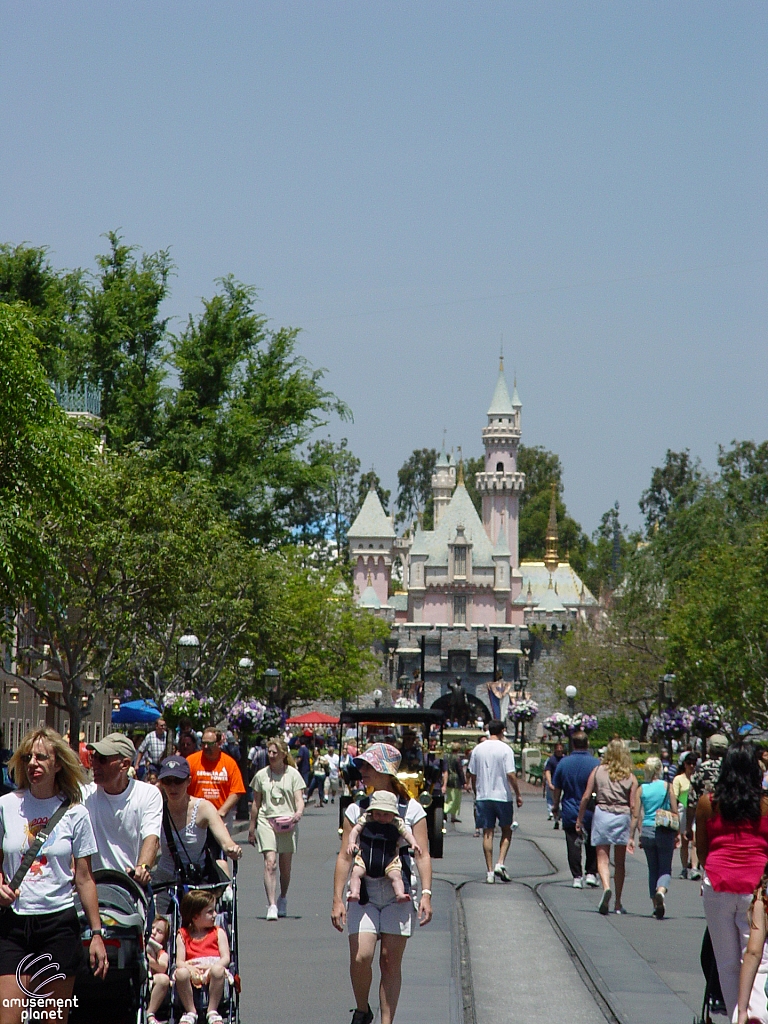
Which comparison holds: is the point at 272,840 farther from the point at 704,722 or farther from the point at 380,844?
the point at 704,722

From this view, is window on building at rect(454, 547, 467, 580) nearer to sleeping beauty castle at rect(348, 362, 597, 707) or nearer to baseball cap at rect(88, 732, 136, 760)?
sleeping beauty castle at rect(348, 362, 597, 707)

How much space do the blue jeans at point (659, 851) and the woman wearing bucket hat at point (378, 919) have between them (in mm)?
6327

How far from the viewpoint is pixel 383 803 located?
8117 millimetres

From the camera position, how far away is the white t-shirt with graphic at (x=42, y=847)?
6551mm

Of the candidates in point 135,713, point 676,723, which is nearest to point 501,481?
point 676,723


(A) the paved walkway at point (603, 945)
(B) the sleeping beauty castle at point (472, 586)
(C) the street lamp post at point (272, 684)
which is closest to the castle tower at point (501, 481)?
(B) the sleeping beauty castle at point (472, 586)

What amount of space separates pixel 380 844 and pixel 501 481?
106651 mm

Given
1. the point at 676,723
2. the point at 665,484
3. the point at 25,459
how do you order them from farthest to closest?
the point at 665,484
the point at 676,723
the point at 25,459

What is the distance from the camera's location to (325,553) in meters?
71.9

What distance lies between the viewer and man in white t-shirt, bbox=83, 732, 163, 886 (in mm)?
7762

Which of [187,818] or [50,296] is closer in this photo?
[187,818]

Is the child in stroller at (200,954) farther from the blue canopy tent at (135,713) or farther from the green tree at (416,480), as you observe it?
the green tree at (416,480)

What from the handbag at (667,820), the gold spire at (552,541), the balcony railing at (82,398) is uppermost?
the gold spire at (552,541)

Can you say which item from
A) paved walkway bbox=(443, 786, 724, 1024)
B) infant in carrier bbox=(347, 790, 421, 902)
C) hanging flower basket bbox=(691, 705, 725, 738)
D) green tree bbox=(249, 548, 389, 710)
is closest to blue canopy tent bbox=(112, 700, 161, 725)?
green tree bbox=(249, 548, 389, 710)
